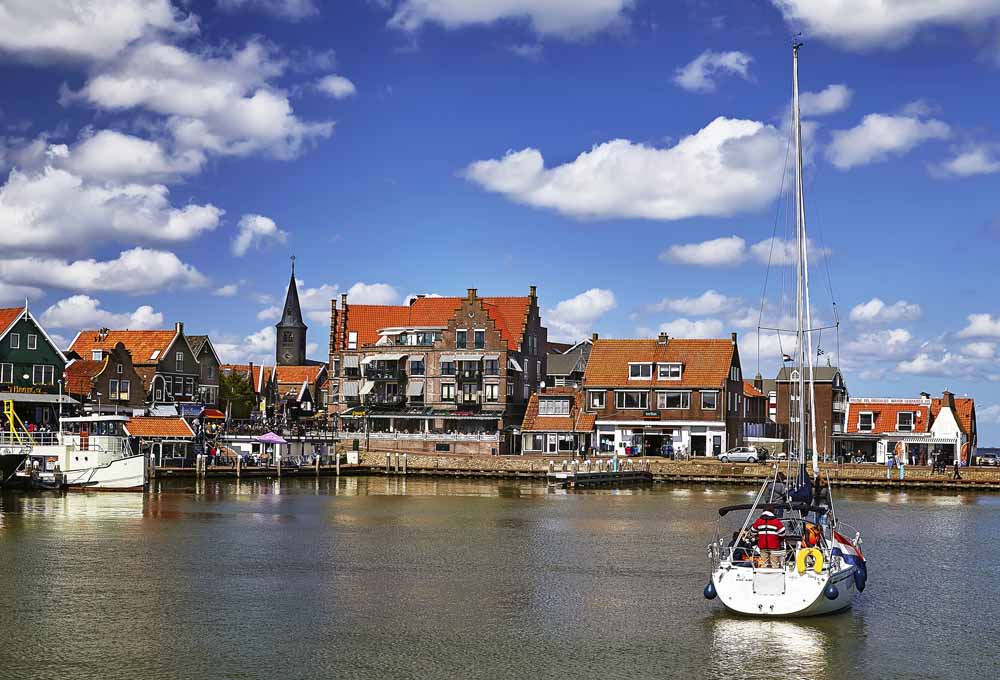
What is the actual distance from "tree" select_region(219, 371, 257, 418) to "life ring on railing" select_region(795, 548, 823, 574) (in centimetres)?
10325

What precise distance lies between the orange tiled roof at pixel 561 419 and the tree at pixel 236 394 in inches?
1565

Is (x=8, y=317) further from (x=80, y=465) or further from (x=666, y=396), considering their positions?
(x=666, y=396)

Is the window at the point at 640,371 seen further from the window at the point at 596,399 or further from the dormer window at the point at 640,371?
the window at the point at 596,399

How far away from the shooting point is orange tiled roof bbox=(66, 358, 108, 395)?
10606cm

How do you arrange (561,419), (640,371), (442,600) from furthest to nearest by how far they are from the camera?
1. (561,419)
2. (640,371)
3. (442,600)

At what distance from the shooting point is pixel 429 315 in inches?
4710

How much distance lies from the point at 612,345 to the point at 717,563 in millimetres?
71218

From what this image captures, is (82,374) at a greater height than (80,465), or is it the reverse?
(82,374)

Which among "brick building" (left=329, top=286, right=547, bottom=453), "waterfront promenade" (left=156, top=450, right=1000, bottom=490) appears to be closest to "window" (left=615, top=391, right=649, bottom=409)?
"waterfront promenade" (left=156, top=450, right=1000, bottom=490)

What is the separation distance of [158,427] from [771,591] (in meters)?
68.0

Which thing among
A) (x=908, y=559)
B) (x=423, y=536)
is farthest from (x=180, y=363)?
(x=908, y=559)

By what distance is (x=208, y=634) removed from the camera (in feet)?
103

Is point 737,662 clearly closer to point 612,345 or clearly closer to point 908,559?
point 908,559

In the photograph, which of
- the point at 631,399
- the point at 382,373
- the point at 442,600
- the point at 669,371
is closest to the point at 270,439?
the point at 382,373
